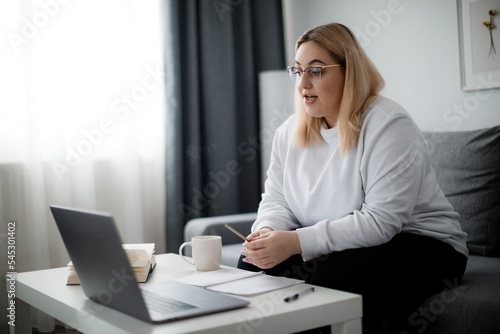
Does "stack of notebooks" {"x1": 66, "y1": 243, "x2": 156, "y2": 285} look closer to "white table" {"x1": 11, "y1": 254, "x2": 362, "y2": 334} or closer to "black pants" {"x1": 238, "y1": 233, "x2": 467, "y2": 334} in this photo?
"white table" {"x1": 11, "y1": 254, "x2": 362, "y2": 334}

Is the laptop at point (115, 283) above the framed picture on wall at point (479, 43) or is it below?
below

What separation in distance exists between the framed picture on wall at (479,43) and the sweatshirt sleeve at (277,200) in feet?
3.18

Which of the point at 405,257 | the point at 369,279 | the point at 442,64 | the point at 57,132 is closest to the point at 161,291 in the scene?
the point at 369,279

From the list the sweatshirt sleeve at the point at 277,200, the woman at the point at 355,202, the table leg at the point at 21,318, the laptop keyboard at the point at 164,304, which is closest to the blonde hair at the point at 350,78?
the woman at the point at 355,202

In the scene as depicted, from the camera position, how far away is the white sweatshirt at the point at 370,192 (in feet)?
5.35

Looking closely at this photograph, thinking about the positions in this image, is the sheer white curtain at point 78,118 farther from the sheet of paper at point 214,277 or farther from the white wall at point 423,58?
the sheet of paper at point 214,277

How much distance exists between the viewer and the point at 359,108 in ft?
5.98

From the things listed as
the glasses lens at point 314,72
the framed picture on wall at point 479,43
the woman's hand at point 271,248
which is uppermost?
the framed picture on wall at point 479,43

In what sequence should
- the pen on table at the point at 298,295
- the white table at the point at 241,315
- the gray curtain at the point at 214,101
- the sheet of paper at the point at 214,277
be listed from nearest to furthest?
the white table at the point at 241,315, the pen on table at the point at 298,295, the sheet of paper at the point at 214,277, the gray curtain at the point at 214,101

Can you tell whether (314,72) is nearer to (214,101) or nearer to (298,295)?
(298,295)

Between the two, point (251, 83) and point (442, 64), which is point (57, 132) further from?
point (442, 64)

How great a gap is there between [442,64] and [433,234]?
48.7 inches

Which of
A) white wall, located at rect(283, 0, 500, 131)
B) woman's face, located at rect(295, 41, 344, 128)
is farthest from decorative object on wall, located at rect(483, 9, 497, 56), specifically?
woman's face, located at rect(295, 41, 344, 128)

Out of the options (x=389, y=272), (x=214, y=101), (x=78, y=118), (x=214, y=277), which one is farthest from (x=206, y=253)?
(x=214, y=101)
